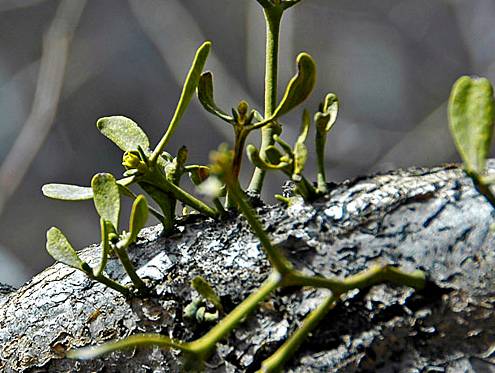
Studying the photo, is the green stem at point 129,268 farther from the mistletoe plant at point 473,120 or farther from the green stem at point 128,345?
the mistletoe plant at point 473,120

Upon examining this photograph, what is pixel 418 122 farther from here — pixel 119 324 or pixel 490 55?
pixel 119 324

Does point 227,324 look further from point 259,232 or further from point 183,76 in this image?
point 183,76

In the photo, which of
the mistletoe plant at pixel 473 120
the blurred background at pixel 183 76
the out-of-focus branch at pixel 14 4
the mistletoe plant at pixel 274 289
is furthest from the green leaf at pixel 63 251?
the out-of-focus branch at pixel 14 4

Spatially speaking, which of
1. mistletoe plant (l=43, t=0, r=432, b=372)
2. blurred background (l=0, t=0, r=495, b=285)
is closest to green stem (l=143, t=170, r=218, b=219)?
mistletoe plant (l=43, t=0, r=432, b=372)

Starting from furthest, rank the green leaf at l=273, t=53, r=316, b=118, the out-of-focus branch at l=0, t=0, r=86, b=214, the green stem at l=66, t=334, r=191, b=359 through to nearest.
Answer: the out-of-focus branch at l=0, t=0, r=86, b=214, the green leaf at l=273, t=53, r=316, b=118, the green stem at l=66, t=334, r=191, b=359

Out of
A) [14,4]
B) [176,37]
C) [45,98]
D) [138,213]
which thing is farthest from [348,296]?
[14,4]

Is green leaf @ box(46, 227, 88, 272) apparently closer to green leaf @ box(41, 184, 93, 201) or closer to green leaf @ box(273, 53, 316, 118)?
green leaf @ box(41, 184, 93, 201)
